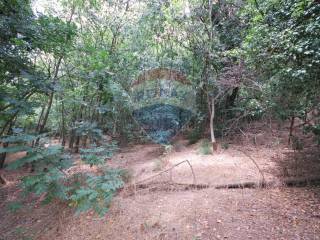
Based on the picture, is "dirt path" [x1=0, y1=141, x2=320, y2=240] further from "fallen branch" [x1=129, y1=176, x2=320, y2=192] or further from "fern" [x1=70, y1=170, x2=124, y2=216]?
"fern" [x1=70, y1=170, x2=124, y2=216]

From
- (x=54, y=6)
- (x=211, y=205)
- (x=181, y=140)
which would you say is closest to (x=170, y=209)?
(x=211, y=205)

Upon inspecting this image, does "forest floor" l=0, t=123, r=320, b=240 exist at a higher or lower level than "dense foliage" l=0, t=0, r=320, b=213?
lower

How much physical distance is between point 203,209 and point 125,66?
19.4ft

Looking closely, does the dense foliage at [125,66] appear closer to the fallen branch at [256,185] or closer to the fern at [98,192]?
the fern at [98,192]

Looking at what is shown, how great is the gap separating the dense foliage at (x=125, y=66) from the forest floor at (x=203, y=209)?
653mm

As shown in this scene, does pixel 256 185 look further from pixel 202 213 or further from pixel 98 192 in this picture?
pixel 98 192

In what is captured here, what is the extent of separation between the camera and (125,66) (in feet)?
26.9

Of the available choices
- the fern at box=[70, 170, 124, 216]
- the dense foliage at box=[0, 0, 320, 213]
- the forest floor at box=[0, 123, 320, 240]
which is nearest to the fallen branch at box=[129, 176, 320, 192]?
the forest floor at box=[0, 123, 320, 240]

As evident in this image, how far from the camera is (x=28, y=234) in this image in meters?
4.44

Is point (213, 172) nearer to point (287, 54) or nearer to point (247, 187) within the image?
point (247, 187)

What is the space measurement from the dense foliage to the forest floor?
653 millimetres

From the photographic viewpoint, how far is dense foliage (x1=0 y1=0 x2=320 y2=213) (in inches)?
118

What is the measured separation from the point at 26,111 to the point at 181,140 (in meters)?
6.35

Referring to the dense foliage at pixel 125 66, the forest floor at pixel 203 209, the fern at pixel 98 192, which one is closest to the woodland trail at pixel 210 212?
the forest floor at pixel 203 209
